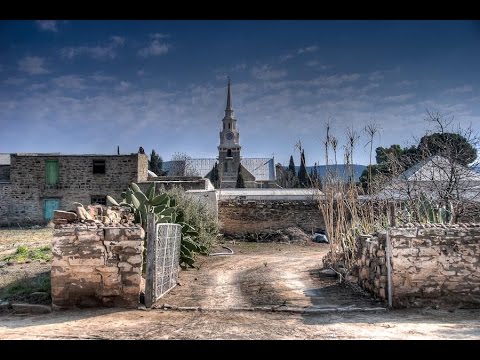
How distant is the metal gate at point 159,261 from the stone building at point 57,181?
1618 centimetres

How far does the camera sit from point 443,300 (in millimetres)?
6262

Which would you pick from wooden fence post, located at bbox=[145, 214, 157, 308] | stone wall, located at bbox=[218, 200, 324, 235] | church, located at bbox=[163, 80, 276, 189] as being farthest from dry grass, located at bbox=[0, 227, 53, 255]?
church, located at bbox=[163, 80, 276, 189]

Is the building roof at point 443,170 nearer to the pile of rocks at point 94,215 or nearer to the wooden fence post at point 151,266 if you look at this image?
the pile of rocks at point 94,215

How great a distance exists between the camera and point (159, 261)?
6.77 meters

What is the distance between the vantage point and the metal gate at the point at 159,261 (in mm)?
6262

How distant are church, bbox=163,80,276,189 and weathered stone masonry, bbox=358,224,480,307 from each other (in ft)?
130

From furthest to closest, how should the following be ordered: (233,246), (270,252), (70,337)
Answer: (233,246)
(270,252)
(70,337)

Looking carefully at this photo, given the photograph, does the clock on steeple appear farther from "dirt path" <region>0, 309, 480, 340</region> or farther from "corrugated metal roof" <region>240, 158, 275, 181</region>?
"dirt path" <region>0, 309, 480, 340</region>

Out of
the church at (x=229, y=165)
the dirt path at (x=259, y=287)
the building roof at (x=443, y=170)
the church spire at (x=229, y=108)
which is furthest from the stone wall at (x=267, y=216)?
the church spire at (x=229, y=108)

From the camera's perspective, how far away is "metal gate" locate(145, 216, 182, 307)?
6.26m

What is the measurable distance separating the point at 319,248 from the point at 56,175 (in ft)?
45.8
